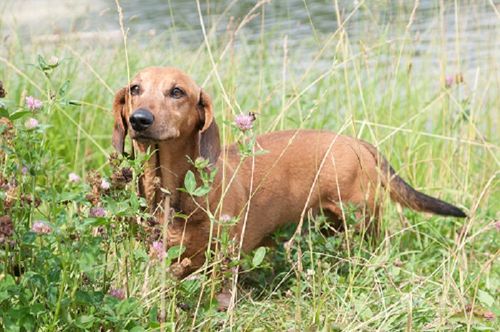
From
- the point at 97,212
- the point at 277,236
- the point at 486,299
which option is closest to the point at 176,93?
the point at 277,236

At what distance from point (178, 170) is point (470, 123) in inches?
61.9

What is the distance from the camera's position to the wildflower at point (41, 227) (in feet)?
8.05

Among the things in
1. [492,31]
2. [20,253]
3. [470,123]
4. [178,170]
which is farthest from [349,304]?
[492,31]

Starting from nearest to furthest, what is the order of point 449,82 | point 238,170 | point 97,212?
point 97,212 < point 238,170 < point 449,82

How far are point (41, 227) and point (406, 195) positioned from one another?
2105mm

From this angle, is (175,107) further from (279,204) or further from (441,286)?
(441,286)

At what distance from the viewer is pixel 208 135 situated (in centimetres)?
357

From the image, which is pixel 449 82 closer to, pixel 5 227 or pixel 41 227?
pixel 41 227

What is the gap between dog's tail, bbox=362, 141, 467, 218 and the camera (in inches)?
158

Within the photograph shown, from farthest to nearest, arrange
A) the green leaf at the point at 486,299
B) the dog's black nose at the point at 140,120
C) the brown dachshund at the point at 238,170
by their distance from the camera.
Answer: the brown dachshund at the point at 238,170 → the dog's black nose at the point at 140,120 → the green leaf at the point at 486,299

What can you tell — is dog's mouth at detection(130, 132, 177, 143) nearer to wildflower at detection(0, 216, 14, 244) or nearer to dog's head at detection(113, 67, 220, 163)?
dog's head at detection(113, 67, 220, 163)

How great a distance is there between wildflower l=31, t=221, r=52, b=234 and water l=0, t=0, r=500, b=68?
2.96 m

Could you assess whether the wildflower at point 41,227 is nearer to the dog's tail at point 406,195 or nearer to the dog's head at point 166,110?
the dog's head at point 166,110

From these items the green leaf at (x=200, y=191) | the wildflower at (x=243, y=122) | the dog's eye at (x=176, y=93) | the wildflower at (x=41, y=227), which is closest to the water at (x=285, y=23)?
the dog's eye at (x=176, y=93)
